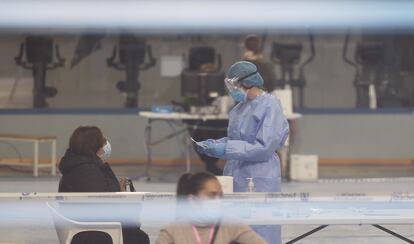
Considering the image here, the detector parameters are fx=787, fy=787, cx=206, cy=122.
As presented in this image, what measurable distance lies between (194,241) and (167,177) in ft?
19.3

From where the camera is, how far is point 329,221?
3188 mm

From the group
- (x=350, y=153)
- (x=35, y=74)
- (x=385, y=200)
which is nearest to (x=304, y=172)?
(x=350, y=153)

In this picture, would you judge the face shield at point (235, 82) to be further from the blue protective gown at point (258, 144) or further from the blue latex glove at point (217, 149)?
the blue latex glove at point (217, 149)

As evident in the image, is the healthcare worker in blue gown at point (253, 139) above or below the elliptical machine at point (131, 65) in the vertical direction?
below

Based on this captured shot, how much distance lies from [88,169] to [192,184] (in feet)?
3.91

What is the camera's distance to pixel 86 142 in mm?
3691

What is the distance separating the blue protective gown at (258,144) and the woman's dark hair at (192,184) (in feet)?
3.25

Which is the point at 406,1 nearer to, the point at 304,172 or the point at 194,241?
the point at 194,241

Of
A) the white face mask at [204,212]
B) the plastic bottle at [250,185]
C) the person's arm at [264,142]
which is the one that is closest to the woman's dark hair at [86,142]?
the person's arm at [264,142]

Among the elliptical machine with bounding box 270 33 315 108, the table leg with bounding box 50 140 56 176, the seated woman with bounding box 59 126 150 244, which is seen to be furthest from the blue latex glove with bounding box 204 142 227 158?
the elliptical machine with bounding box 270 33 315 108

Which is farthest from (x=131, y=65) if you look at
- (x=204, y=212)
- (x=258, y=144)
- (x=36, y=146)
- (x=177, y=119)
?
(x=204, y=212)

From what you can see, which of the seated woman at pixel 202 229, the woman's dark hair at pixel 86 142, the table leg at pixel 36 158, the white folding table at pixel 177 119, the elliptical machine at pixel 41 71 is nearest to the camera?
the seated woman at pixel 202 229

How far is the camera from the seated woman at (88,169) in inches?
141

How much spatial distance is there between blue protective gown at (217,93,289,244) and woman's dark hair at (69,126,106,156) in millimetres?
585
